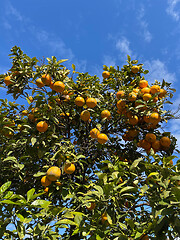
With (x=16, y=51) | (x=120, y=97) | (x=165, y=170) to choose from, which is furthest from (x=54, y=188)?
(x=16, y=51)

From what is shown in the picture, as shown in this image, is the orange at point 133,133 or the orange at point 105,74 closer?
the orange at point 133,133

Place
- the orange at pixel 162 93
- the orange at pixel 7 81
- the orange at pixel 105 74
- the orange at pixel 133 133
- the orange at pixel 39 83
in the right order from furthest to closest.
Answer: the orange at pixel 105 74 < the orange at pixel 162 93 < the orange at pixel 133 133 < the orange at pixel 7 81 < the orange at pixel 39 83

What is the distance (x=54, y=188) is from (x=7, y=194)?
45.8 inches

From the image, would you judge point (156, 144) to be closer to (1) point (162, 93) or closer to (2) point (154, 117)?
(2) point (154, 117)

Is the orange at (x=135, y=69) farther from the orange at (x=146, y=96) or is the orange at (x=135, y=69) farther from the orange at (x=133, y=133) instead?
the orange at (x=133, y=133)

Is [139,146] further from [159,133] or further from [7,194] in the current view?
[7,194]

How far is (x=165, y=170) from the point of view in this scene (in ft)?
6.36

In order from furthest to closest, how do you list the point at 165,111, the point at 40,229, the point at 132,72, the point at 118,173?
the point at 132,72, the point at 165,111, the point at 118,173, the point at 40,229

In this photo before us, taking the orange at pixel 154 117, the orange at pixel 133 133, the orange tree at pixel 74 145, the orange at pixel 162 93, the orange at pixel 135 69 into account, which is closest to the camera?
the orange tree at pixel 74 145

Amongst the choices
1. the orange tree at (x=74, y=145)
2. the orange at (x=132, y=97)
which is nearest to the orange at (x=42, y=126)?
the orange tree at (x=74, y=145)

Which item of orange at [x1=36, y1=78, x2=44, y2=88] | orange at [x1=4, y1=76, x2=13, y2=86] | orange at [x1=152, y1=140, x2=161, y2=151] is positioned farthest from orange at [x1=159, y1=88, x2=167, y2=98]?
orange at [x1=4, y1=76, x2=13, y2=86]

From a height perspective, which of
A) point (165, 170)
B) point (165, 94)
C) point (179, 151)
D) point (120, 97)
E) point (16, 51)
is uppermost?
point (16, 51)

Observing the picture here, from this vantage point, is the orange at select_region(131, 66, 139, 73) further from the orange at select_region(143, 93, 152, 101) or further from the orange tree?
the orange at select_region(143, 93, 152, 101)

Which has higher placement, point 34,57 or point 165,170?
point 34,57
